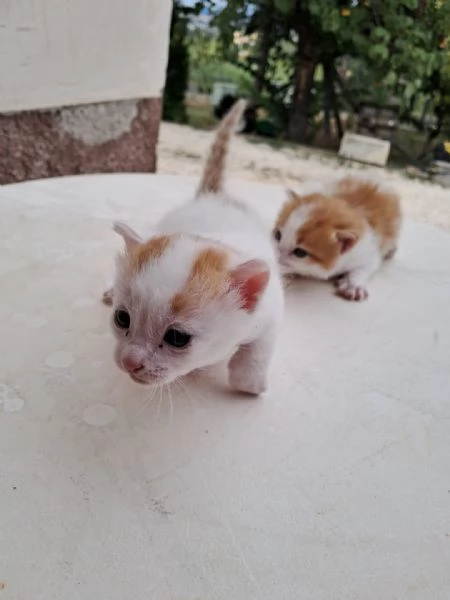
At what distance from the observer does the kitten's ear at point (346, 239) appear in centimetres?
126

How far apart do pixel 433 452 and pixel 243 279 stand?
33 cm

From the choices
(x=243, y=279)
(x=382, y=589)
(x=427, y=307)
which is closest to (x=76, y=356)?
(x=243, y=279)

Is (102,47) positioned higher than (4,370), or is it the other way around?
(102,47)

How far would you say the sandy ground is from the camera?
276cm

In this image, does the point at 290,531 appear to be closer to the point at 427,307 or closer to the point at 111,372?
the point at 111,372

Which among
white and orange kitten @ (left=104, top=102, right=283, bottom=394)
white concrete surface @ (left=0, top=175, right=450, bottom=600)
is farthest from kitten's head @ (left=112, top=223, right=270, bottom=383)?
white concrete surface @ (left=0, top=175, right=450, bottom=600)

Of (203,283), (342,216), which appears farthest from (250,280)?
(342,216)

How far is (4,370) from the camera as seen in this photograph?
2.66 feet

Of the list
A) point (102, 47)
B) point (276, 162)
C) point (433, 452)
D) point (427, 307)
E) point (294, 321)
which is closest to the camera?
point (433, 452)

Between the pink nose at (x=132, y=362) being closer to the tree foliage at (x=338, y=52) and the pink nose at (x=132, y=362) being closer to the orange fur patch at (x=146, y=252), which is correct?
the orange fur patch at (x=146, y=252)

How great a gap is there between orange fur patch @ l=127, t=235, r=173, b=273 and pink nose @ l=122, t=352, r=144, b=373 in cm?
10

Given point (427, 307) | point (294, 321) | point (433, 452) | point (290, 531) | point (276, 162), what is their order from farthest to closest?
point (276, 162)
point (427, 307)
point (294, 321)
point (433, 452)
point (290, 531)

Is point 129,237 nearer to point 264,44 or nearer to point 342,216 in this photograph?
point 342,216

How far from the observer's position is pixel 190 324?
2.21 ft
